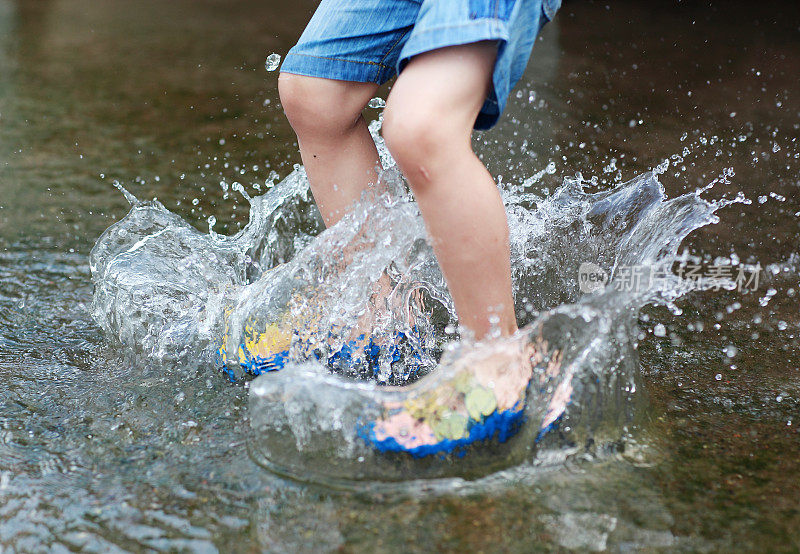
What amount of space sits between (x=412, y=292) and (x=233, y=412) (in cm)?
38

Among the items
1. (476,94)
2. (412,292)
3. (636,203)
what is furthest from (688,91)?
(476,94)

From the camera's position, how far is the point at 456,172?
1.09 meters

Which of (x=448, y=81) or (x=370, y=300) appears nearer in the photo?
(x=448, y=81)

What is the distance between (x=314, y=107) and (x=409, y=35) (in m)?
0.18

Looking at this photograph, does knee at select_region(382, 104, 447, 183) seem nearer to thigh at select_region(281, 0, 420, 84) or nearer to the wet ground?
thigh at select_region(281, 0, 420, 84)

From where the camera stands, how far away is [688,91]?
347cm

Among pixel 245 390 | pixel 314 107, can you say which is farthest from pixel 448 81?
pixel 245 390

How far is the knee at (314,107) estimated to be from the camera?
1.27m

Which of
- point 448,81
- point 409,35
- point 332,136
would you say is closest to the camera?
point 448,81

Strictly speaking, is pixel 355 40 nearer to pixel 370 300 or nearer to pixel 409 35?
pixel 409 35

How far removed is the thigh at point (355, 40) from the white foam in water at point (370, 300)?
0.21m

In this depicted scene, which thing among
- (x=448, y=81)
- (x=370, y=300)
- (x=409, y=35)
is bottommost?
(x=370, y=300)

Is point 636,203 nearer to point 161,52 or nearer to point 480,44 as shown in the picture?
point 480,44

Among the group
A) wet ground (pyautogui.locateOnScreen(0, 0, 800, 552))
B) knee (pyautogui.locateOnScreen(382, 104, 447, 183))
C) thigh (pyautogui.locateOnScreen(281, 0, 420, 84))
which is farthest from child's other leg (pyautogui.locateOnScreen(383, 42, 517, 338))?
wet ground (pyautogui.locateOnScreen(0, 0, 800, 552))
